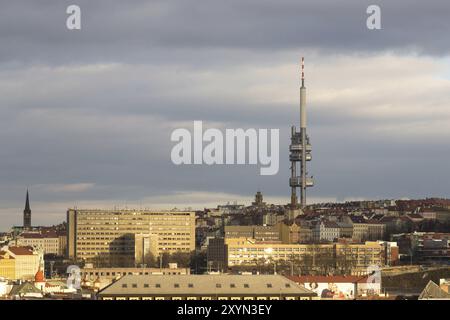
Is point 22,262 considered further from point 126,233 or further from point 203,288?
point 203,288

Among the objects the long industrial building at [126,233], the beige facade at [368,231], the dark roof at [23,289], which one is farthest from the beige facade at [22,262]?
the beige facade at [368,231]

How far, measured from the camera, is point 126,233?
4852 inches

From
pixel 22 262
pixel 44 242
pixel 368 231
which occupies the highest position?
pixel 368 231

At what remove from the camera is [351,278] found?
69.7 m

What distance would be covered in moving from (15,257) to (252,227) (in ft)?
131

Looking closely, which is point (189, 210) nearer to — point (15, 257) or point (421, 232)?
point (421, 232)

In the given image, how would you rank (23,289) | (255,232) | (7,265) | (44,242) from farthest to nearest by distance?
(44,242) < (255,232) < (7,265) < (23,289)

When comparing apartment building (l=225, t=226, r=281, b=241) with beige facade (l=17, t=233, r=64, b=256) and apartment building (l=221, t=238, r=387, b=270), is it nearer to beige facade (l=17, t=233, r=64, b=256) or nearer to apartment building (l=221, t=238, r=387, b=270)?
apartment building (l=221, t=238, r=387, b=270)

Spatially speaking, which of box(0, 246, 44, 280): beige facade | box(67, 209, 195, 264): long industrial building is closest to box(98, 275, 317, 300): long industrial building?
box(0, 246, 44, 280): beige facade

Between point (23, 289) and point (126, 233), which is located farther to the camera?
point (126, 233)

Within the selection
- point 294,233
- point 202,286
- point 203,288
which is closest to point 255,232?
point 294,233

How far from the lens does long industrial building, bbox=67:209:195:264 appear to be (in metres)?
120

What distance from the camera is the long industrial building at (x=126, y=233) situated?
12050cm
